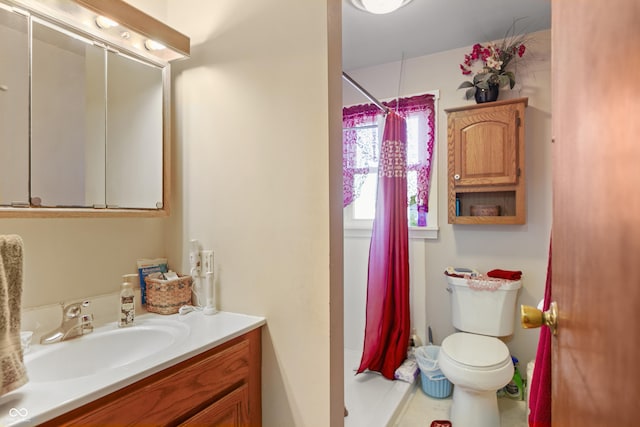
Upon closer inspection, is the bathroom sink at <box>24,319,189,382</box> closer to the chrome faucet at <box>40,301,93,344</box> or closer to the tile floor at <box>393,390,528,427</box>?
the chrome faucet at <box>40,301,93,344</box>

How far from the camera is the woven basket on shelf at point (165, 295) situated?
140cm

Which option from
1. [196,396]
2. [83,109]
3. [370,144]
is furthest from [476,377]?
[83,109]

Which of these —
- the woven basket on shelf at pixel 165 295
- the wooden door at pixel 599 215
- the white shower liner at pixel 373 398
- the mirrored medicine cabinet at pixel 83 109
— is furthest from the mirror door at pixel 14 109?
the white shower liner at pixel 373 398

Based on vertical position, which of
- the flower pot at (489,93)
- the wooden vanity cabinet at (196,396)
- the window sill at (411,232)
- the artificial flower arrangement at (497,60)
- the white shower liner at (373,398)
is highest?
the artificial flower arrangement at (497,60)

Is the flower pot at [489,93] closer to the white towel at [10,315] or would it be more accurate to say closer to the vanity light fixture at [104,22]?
the vanity light fixture at [104,22]

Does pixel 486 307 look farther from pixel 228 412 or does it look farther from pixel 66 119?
pixel 66 119

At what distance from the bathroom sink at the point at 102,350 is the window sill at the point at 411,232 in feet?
5.79

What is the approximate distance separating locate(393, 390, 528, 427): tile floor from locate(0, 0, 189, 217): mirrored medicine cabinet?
6.09ft

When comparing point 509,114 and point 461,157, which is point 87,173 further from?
point 509,114

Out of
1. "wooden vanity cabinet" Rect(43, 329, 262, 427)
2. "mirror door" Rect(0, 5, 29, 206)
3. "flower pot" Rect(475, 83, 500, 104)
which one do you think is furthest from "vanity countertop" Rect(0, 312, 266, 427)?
"flower pot" Rect(475, 83, 500, 104)

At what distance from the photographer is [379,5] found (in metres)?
1.79

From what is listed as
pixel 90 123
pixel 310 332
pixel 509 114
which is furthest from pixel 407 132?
pixel 90 123

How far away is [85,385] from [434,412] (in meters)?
1.96

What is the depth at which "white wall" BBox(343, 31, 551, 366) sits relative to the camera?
219 centimetres
